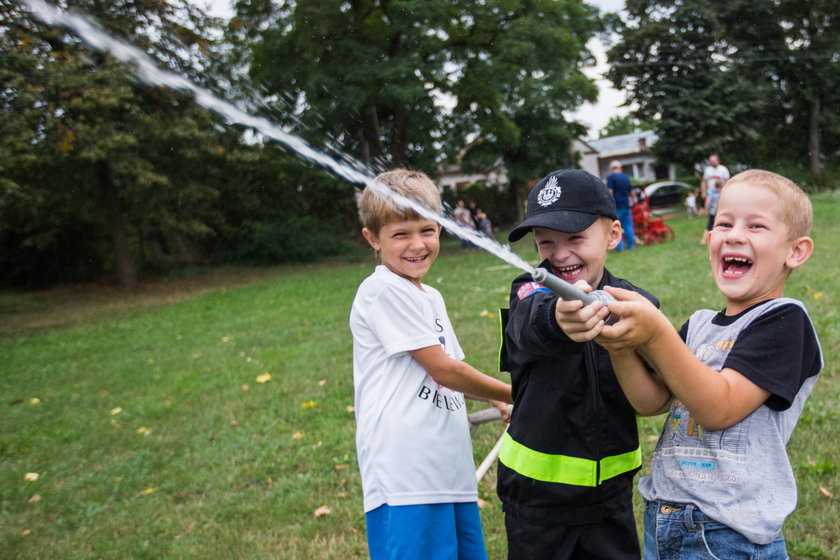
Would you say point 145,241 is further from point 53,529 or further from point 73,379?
point 53,529

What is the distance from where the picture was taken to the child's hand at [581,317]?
116 centimetres

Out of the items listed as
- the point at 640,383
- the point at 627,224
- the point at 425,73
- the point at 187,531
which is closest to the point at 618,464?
the point at 640,383

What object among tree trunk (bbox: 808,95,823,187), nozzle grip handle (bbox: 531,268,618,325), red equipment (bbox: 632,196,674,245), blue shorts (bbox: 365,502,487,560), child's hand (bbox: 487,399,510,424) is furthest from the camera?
tree trunk (bbox: 808,95,823,187)

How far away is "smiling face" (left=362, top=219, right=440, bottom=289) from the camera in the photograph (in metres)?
2.25

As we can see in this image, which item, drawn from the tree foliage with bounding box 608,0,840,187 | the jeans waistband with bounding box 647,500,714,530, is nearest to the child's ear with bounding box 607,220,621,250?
the jeans waistband with bounding box 647,500,714,530

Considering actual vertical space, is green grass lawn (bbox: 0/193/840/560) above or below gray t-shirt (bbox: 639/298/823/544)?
below

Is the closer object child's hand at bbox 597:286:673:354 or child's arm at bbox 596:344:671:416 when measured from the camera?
child's hand at bbox 597:286:673:354

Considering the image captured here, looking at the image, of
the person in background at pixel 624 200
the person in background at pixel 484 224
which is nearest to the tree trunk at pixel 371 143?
the person in background at pixel 484 224

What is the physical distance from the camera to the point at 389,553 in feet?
6.91

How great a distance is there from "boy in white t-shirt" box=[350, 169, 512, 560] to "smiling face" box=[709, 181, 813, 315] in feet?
2.84

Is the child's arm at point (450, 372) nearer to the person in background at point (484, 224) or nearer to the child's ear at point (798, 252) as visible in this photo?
the child's ear at point (798, 252)

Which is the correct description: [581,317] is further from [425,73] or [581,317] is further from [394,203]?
[425,73]

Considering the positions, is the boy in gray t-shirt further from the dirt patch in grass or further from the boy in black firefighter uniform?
the dirt patch in grass

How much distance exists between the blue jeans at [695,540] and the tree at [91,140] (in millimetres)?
7613
